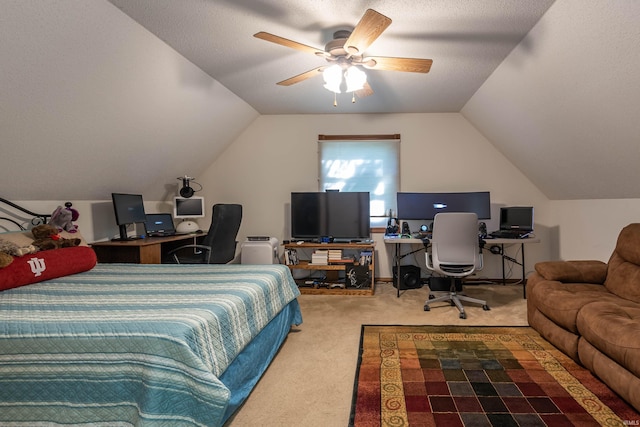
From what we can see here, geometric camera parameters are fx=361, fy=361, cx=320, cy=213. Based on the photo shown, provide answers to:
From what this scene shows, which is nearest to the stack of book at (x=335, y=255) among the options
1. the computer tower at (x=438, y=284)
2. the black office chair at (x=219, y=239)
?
the computer tower at (x=438, y=284)

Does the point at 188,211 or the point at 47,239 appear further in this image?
the point at 188,211

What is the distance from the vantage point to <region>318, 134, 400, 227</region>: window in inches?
199

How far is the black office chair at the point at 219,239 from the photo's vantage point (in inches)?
147

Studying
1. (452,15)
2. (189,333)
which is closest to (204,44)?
(452,15)

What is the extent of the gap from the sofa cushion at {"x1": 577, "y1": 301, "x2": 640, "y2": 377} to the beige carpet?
1.10m

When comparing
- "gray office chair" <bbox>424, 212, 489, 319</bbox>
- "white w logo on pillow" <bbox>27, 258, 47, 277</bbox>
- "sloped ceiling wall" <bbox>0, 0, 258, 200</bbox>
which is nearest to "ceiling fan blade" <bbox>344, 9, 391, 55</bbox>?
"sloped ceiling wall" <bbox>0, 0, 258, 200</bbox>

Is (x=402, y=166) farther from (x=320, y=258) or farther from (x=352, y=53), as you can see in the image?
(x=352, y=53)

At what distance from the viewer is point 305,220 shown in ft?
16.1

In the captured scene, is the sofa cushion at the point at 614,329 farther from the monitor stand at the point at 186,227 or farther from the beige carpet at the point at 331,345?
the monitor stand at the point at 186,227

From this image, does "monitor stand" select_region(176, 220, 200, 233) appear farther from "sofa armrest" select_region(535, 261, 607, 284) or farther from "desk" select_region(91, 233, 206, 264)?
"sofa armrest" select_region(535, 261, 607, 284)

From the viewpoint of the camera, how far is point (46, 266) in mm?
2529

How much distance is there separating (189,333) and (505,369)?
2057mm

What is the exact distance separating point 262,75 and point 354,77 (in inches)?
46.5

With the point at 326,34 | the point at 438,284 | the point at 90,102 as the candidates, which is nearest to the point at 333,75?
the point at 326,34
